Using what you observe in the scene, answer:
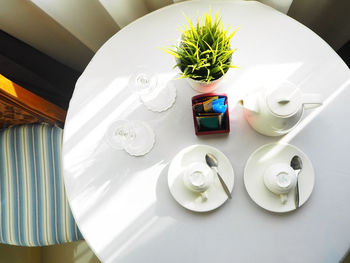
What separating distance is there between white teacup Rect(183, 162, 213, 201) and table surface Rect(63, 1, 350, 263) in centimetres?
7

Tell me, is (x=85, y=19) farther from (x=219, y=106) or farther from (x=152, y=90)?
(x=219, y=106)

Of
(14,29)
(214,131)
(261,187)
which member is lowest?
(261,187)

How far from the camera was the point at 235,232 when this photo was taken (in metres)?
0.66

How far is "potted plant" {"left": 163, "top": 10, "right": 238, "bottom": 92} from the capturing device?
23.4 inches

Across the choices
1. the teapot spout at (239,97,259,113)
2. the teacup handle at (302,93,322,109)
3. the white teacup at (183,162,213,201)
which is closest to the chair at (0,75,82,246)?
the white teacup at (183,162,213,201)

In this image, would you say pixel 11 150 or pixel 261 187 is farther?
pixel 11 150

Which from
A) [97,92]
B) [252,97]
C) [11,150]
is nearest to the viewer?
[252,97]

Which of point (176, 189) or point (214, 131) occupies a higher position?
point (214, 131)

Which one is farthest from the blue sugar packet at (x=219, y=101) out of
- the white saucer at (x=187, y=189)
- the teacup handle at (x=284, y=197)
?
the teacup handle at (x=284, y=197)

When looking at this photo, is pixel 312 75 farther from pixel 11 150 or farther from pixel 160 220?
pixel 11 150

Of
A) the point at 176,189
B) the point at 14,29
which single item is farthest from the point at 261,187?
the point at 14,29

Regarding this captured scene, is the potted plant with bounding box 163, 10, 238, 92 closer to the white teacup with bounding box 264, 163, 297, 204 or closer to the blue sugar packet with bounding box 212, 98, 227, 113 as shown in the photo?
the blue sugar packet with bounding box 212, 98, 227, 113

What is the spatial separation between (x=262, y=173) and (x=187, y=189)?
6.6 inches

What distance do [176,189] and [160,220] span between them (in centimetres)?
8
